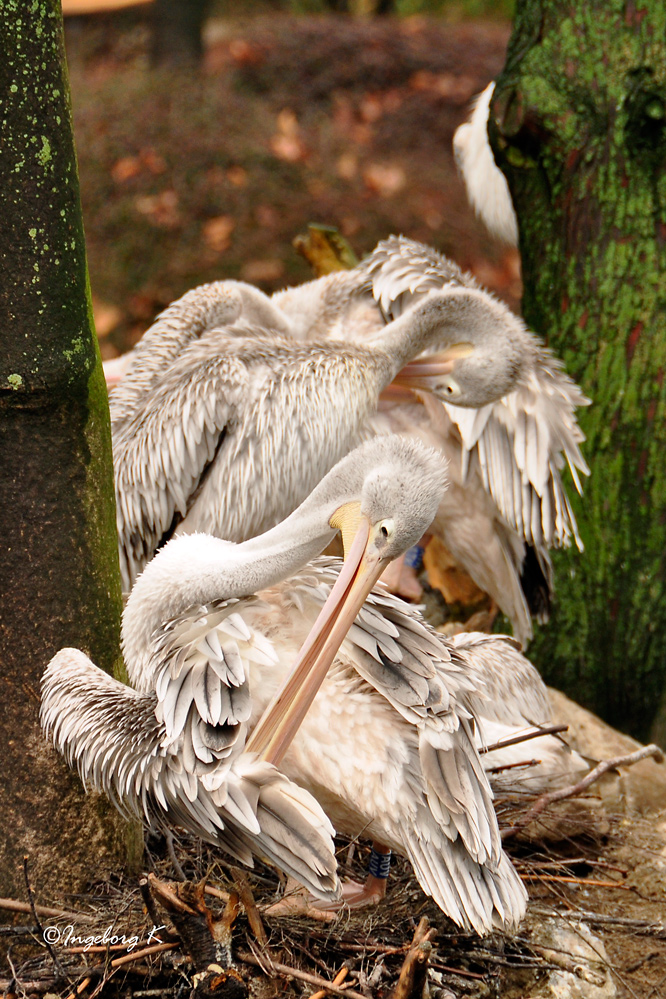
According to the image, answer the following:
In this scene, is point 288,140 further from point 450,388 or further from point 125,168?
point 450,388

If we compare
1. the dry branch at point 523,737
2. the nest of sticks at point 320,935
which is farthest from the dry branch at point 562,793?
the dry branch at point 523,737

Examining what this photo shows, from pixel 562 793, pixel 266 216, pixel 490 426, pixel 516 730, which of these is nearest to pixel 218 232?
pixel 266 216

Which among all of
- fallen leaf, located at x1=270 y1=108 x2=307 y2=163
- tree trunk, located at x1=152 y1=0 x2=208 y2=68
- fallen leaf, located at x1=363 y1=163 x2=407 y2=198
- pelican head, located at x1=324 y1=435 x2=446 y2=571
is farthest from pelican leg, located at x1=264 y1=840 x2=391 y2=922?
tree trunk, located at x1=152 y1=0 x2=208 y2=68

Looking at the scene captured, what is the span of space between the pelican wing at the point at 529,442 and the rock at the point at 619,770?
605 millimetres

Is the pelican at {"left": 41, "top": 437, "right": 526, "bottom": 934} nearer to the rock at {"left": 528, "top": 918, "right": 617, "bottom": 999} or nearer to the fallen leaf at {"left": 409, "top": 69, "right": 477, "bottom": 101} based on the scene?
the rock at {"left": 528, "top": 918, "right": 617, "bottom": 999}

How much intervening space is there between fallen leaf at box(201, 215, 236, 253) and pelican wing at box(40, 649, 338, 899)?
6.98m

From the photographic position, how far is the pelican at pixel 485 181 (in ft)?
17.1

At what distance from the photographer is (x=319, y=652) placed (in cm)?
251

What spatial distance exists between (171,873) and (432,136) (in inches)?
377

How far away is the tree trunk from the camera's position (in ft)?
34.2

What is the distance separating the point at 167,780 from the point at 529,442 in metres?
2.02

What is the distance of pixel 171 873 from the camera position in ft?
9.65

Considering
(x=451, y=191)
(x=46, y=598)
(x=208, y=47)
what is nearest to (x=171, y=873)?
(x=46, y=598)

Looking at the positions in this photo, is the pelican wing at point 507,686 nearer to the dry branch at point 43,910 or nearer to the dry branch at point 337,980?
the dry branch at point 337,980
